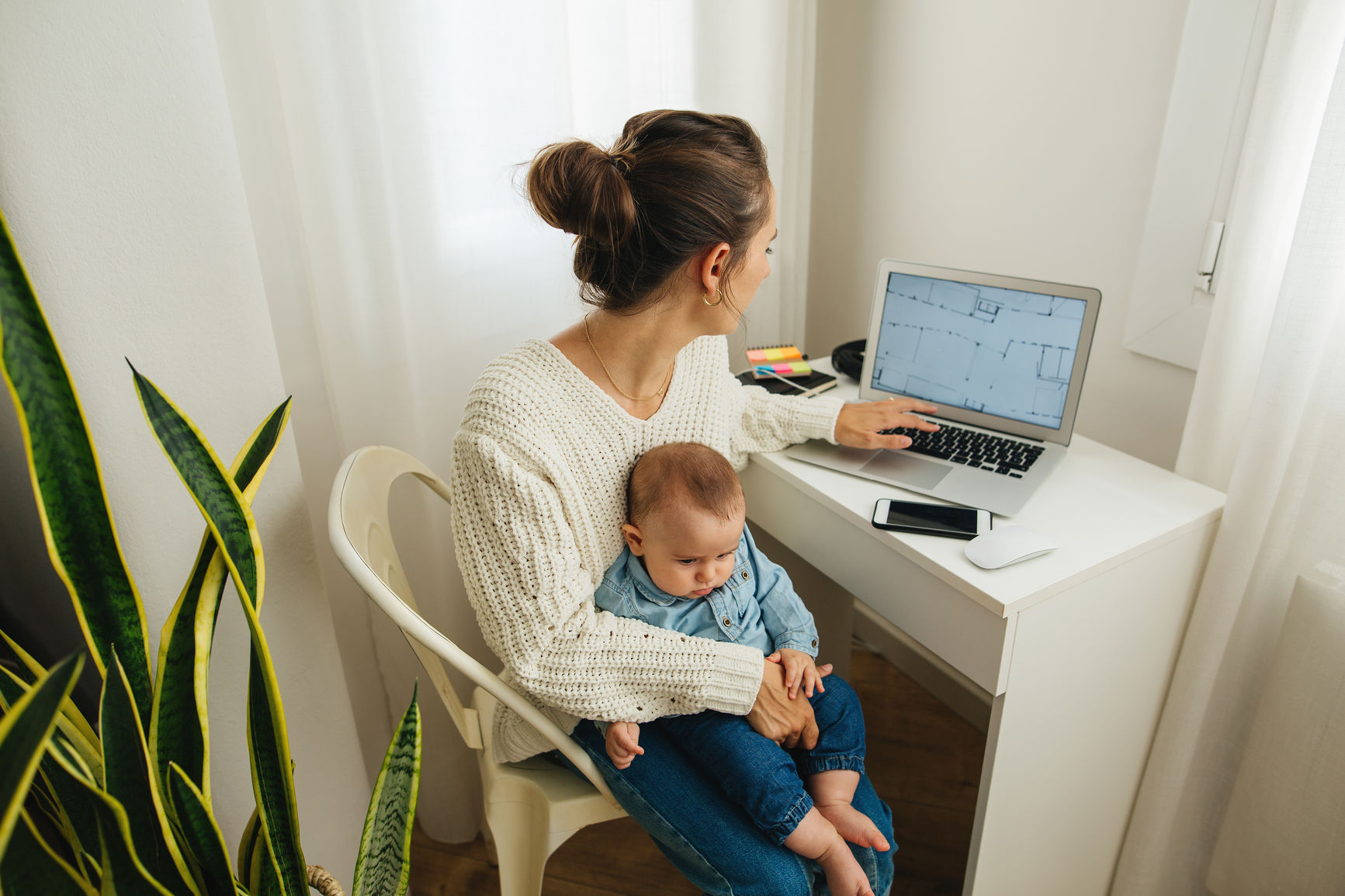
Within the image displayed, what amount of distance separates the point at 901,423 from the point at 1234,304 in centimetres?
48

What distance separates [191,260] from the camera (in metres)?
0.97

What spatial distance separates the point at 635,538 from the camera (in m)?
1.14

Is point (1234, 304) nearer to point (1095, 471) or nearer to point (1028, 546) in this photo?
point (1095, 471)

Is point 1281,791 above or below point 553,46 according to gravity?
below

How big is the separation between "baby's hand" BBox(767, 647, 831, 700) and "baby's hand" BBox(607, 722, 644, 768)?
0.68ft

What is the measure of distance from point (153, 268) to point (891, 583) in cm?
100

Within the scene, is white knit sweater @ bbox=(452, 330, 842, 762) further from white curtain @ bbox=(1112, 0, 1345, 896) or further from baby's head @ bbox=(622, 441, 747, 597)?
white curtain @ bbox=(1112, 0, 1345, 896)

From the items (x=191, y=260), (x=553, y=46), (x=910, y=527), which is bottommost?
(x=910, y=527)

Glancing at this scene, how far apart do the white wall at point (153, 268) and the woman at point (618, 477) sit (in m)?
0.28

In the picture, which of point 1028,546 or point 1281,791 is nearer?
point 1028,546

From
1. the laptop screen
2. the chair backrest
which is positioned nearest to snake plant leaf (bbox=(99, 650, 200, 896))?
the chair backrest

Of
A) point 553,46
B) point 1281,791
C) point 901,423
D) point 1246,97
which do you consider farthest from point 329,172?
point 1281,791

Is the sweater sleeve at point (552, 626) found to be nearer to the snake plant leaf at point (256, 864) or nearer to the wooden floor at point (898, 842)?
the snake plant leaf at point (256, 864)

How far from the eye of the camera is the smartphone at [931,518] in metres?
1.16
